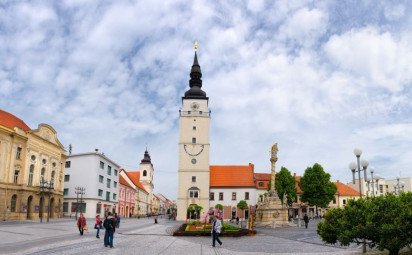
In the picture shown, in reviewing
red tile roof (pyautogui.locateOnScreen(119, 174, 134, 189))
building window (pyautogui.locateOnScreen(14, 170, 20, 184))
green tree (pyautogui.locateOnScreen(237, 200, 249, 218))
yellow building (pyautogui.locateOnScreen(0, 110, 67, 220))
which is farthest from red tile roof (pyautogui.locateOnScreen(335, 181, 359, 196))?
building window (pyautogui.locateOnScreen(14, 170, 20, 184))

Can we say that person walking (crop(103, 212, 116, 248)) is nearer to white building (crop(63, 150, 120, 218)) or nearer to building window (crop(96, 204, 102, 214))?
white building (crop(63, 150, 120, 218))

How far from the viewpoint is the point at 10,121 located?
50.7 metres

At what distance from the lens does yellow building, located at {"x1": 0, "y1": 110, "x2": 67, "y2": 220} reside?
1871 inches

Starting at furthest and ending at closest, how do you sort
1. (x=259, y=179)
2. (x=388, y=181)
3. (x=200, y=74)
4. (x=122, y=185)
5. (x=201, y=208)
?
(x=388, y=181), (x=122, y=185), (x=259, y=179), (x=200, y=74), (x=201, y=208)

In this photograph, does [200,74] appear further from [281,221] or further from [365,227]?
[365,227]

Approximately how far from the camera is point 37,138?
54.3 m

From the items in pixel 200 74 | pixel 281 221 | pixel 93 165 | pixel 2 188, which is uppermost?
pixel 200 74

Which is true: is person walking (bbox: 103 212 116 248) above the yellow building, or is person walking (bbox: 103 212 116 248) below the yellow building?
below

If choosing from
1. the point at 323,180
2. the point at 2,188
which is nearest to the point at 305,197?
the point at 323,180

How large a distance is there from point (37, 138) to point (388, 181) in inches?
3578

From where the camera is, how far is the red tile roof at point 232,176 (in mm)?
83938

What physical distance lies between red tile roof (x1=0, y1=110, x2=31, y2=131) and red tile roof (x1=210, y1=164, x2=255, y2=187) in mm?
42461

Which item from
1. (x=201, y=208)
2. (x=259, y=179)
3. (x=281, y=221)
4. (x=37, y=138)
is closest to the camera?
(x=281, y=221)

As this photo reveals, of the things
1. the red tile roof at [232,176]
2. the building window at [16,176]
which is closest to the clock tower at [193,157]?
the red tile roof at [232,176]
